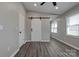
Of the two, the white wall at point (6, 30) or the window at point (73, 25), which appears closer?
the white wall at point (6, 30)

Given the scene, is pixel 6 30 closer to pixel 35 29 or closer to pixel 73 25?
pixel 73 25

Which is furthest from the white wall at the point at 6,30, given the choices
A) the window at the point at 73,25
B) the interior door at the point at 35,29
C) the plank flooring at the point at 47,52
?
the interior door at the point at 35,29

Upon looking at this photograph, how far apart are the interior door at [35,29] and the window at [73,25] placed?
2606mm

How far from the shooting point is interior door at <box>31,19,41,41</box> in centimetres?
954

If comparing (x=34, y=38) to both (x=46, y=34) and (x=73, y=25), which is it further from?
(x=73, y=25)

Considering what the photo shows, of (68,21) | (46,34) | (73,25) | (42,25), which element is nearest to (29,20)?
(42,25)

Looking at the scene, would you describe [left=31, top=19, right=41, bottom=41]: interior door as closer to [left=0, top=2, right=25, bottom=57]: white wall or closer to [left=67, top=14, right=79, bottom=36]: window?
[left=67, top=14, right=79, bottom=36]: window

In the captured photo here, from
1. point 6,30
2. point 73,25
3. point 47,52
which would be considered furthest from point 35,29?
point 6,30

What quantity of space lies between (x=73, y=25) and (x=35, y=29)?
3.41 m

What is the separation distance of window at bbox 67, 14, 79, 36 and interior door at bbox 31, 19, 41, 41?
2606 millimetres

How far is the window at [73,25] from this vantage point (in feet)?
21.1

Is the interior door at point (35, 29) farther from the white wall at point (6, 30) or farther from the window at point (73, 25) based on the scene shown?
the white wall at point (6, 30)

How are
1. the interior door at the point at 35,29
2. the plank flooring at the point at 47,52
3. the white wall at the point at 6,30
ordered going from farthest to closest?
the interior door at the point at 35,29, the plank flooring at the point at 47,52, the white wall at the point at 6,30

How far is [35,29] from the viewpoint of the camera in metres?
9.58
